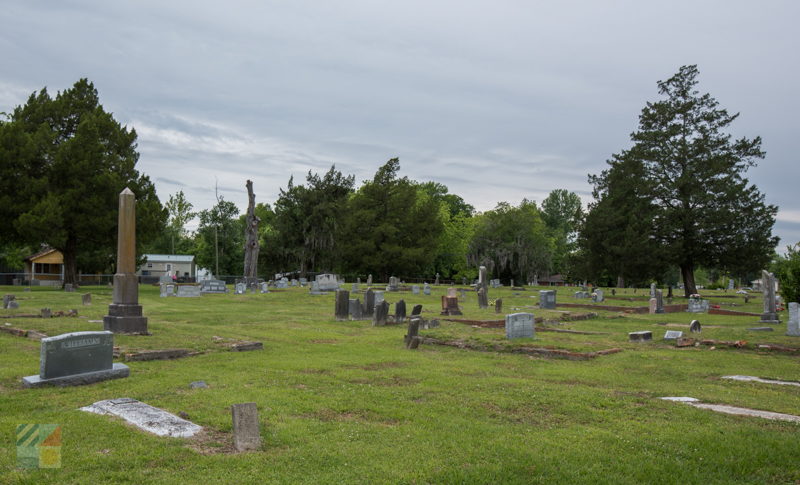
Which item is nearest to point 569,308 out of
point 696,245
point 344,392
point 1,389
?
point 696,245

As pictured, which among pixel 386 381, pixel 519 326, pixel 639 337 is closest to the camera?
pixel 386 381

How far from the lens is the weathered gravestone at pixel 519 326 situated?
1490 cm

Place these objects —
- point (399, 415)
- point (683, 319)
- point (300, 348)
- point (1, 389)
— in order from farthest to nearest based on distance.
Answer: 1. point (683, 319)
2. point (300, 348)
3. point (1, 389)
4. point (399, 415)

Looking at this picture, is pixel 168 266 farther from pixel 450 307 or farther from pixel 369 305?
pixel 369 305

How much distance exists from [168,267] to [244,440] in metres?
69.6

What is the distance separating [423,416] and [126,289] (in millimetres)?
10809

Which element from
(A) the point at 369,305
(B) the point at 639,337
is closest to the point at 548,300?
(A) the point at 369,305

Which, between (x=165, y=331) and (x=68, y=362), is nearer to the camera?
(x=68, y=362)

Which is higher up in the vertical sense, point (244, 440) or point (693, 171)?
point (693, 171)

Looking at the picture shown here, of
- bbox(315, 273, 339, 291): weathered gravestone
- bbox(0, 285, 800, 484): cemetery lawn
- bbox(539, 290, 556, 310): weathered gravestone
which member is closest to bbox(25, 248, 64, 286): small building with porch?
bbox(315, 273, 339, 291): weathered gravestone

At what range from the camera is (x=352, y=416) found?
675cm

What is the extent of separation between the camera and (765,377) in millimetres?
10211

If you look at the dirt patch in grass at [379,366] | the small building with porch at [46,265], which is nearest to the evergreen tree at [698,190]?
the dirt patch in grass at [379,366]

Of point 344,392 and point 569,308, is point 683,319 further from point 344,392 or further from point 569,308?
point 344,392
